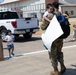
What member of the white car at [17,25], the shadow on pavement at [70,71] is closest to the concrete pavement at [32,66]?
the shadow on pavement at [70,71]

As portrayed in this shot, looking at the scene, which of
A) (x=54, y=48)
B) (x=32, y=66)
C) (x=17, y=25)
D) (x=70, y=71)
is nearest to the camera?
(x=54, y=48)

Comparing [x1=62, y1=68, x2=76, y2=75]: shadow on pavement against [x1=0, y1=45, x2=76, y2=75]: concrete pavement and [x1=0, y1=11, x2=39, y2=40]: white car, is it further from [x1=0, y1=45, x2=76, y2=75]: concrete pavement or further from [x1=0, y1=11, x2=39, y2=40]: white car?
[x1=0, y1=11, x2=39, y2=40]: white car

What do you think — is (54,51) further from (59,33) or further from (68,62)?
(68,62)

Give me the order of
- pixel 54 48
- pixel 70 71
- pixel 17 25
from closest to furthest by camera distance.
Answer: pixel 54 48 → pixel 70 71 → pixel 17 25

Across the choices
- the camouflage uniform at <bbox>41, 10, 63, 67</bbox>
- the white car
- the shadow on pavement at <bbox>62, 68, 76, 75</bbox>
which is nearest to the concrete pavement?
the shadow on pavement at <bbox>62, 68, 76, 75</bbox>

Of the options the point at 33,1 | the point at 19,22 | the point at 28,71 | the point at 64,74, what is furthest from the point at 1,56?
the point at 33,1

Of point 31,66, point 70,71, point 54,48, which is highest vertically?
point 54,48

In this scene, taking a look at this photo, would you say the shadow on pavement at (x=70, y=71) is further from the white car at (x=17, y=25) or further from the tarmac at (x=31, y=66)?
the white car at (x=17, y=25)

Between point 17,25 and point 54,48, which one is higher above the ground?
point 54,48

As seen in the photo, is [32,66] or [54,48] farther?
[32,66]

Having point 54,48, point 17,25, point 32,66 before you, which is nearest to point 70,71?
point 54,48

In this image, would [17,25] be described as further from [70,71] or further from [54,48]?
[54,48]

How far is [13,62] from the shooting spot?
917 centimetres

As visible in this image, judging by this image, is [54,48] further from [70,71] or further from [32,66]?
[32,66]
